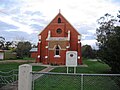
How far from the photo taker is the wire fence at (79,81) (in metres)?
8.15

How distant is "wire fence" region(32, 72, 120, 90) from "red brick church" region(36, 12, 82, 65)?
3305 cm

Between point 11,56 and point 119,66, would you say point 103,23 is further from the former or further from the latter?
point 11,56

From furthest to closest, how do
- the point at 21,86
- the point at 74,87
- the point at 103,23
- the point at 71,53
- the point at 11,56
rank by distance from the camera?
the point at 11,56
the point at 103,23
the point at 71,53
the point at 74,87
the point at 21,86

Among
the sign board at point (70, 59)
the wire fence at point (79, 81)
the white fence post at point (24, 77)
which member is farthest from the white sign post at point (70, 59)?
the white fence post at point (24, 77)

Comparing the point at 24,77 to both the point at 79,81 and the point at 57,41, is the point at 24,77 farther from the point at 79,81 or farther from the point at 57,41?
the point at 57,41

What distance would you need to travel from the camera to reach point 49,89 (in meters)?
11.9

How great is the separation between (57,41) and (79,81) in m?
36.9

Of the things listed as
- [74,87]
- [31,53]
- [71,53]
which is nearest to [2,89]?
[74,87]

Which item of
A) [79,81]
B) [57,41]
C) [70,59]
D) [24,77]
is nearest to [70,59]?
[70,59]

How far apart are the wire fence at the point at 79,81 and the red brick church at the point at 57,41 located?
33.1 metres

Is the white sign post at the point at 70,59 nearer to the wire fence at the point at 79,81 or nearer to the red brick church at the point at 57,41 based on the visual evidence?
the wire fence at the point at 79,81

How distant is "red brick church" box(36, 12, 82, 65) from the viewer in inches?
1813

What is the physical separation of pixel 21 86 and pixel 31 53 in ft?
259

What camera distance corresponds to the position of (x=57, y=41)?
46.1 m
